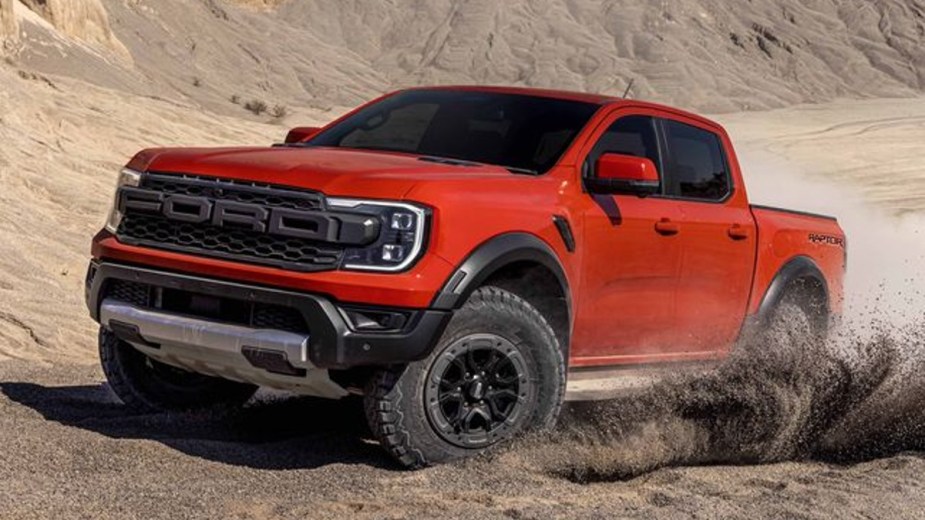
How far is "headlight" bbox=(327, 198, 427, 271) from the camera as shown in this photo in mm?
5074

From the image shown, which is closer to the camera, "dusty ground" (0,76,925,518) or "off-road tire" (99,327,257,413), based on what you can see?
"dusty ground" (0,76,925,518)

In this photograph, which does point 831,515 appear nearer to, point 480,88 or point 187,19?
point 480,88

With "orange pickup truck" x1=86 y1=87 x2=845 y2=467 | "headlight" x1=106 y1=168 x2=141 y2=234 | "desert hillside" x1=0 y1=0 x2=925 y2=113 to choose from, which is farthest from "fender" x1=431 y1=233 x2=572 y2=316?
"desert hillside" x1=0 y1=0 x2=925 y2=113

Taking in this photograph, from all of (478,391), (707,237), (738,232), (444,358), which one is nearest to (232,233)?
(444,358)

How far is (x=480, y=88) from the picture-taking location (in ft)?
22.3

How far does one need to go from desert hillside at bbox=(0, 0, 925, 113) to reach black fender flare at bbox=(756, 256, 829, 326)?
1714 inches

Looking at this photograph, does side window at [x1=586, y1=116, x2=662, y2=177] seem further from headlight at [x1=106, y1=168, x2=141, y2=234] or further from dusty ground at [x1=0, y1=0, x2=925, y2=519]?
headlight at [x1=106, y1=168, x2=141, y2=234]

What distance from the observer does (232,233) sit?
530 centimetres

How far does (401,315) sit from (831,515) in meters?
1.79

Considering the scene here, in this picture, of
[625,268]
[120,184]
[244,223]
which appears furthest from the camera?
[625,268]

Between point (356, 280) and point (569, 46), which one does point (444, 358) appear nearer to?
point (356, 280)

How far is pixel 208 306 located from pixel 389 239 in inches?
32.6

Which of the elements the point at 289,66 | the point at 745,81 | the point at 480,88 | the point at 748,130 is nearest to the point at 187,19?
the point at 289,66

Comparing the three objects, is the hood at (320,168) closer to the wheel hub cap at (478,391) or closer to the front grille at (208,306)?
the front grille at (208,306)
